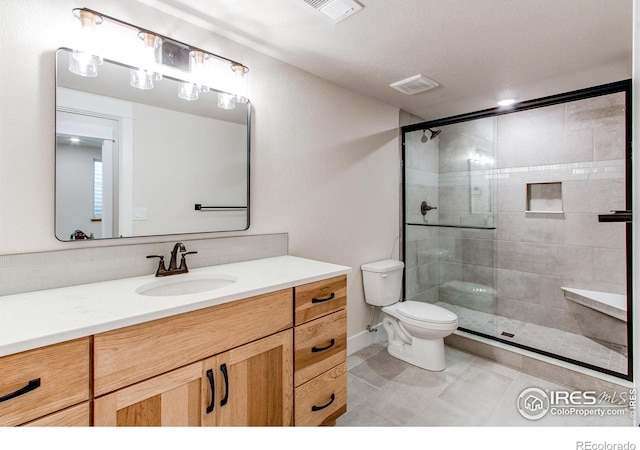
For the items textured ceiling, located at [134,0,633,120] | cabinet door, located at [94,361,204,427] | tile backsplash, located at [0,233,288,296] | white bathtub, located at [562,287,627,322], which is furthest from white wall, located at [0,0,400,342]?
white bathtub, located at [562,287,627,322]

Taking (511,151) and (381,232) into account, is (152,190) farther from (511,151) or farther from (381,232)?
(511,151)

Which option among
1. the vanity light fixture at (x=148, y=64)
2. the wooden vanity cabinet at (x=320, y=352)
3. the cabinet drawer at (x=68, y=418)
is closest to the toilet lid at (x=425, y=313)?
the wooden vanity cabinet at (x=320, y=352)

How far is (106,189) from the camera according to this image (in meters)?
1.44

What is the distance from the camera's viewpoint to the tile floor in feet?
5.87

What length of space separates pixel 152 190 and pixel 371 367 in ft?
6.45

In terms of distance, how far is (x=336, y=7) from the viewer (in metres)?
1.53

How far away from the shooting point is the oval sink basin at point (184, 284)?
1.41 metres

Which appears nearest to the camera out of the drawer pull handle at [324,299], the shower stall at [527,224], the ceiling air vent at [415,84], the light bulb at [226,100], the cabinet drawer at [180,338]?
the cabinet drawer at [180,338]

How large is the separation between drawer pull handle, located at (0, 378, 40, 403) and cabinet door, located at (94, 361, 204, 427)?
6.6 inches

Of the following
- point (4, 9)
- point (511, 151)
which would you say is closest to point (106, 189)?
point (4, 9)

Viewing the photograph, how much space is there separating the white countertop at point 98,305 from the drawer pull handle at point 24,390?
98 millimetres

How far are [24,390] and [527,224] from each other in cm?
357

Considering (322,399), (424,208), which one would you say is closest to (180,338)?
(322,399)

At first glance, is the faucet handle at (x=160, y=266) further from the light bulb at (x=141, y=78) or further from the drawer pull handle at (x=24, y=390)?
the light bulb at (x=141, y=78)
